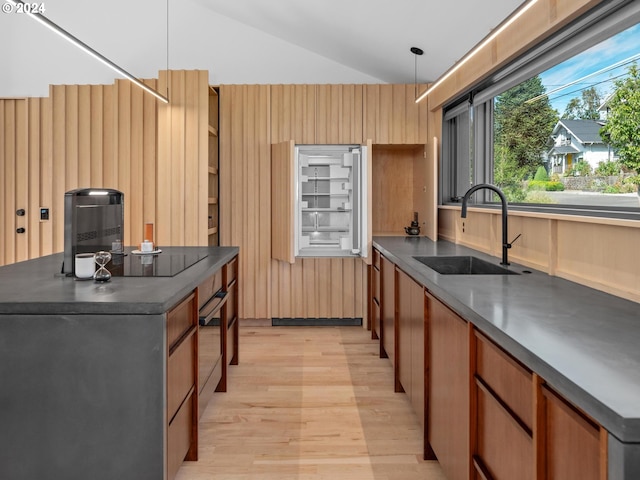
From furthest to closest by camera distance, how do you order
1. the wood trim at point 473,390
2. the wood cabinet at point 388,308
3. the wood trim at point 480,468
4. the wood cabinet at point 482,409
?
the wood cabinet at point 388,308, the wood trim at point 473,390, the wood trim at point 480,468, the wood cabinet at point 482,409

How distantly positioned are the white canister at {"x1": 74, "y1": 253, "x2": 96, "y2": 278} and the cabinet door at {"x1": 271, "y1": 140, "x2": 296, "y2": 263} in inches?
96.3

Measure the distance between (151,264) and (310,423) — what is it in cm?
126

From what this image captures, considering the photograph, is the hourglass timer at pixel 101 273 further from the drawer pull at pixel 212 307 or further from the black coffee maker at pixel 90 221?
the drawer pull at pixel 212 307

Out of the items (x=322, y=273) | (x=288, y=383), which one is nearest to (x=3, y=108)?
(x=322, y=273)

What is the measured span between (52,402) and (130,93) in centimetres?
376

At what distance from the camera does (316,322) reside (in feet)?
16.0

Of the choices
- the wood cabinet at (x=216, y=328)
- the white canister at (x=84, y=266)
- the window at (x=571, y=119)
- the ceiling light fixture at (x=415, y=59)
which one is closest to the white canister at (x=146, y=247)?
the wood cabinet at (x=216, y=328)

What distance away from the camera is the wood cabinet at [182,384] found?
1.80 meters

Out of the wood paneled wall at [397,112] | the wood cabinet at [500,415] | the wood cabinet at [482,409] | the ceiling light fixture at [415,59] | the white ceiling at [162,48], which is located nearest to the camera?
the wood cabinet at [482,409]

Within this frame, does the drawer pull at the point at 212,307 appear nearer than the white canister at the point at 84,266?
No

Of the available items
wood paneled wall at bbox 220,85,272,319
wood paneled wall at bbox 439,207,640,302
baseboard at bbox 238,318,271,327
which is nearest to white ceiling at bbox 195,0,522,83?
wood paneled wall at bbox 220,85,272,319

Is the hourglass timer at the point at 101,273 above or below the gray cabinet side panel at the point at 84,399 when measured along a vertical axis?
above

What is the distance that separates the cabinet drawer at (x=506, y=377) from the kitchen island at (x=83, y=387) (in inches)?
42.9

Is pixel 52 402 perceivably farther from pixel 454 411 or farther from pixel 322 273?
pixel 322 273
